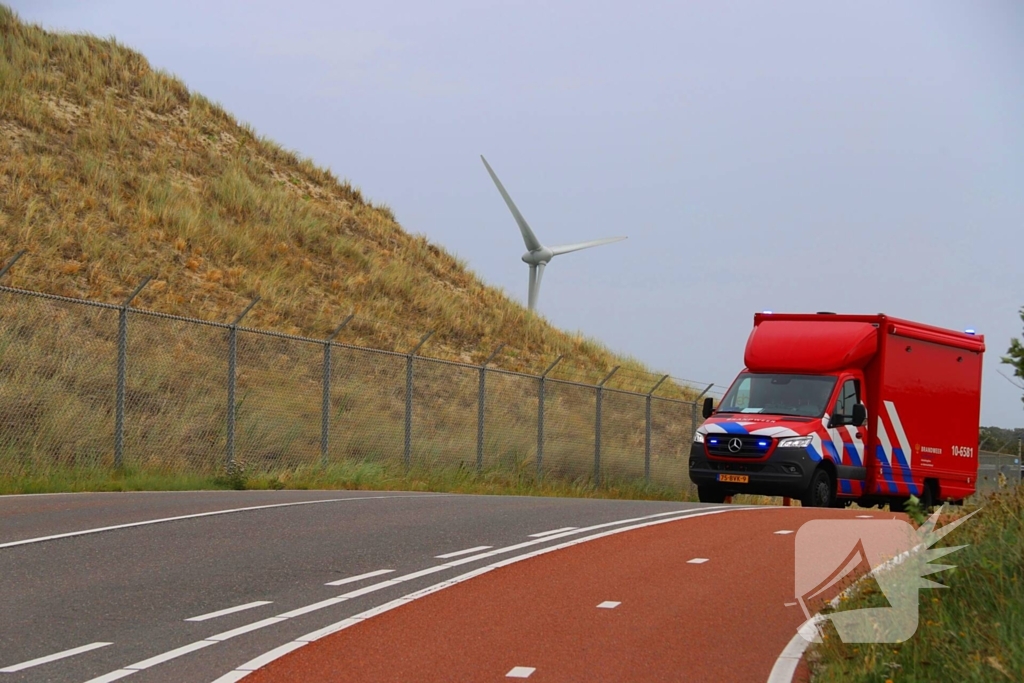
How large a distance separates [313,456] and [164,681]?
A: 53.0 ft

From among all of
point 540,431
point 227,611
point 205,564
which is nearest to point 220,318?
point 540,431

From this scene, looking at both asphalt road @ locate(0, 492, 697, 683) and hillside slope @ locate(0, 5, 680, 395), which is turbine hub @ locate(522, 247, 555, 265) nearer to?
hillside slope @ locate(0, 5, 680, 395)

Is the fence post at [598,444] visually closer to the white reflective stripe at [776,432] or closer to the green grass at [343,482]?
the green grass at [343,482]

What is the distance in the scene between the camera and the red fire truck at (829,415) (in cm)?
2002

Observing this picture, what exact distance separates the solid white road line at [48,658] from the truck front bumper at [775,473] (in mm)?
14204

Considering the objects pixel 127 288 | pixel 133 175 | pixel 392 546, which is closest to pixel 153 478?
pixel 392 546

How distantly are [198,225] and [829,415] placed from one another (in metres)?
25.1

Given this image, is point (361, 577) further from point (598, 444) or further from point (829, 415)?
point (598, 444)

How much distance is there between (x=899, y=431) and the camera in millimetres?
21891

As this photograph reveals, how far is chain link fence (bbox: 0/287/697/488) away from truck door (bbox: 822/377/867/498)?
279 inches

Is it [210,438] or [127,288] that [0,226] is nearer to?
[127,288]

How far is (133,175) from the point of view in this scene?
4078cm

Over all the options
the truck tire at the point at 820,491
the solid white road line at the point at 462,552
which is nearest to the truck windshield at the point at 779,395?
the truck tire at the point at 820,491

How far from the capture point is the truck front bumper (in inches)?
776
